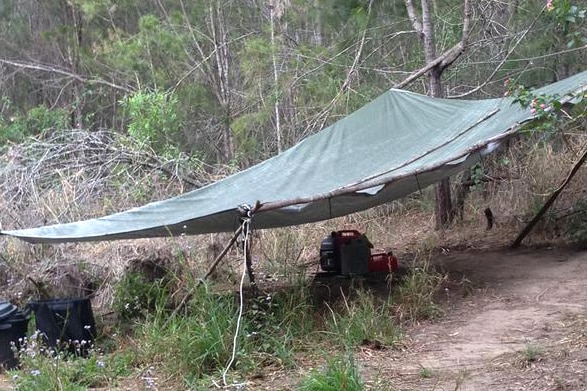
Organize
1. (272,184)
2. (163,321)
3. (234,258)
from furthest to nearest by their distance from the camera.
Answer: (234,258)
(272,184)
(163,321)

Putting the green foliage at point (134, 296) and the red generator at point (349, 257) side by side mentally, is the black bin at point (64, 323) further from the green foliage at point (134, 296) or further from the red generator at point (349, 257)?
the red generator at point (349, 257)

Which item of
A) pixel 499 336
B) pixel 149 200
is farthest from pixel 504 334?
pixel 149 200

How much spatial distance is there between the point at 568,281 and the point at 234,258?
3456 mm

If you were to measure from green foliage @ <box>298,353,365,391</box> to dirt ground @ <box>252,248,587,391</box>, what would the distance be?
19cm

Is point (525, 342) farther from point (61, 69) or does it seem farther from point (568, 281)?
point (61, 69)

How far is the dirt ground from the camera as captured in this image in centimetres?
426

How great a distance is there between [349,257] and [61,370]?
307 cm

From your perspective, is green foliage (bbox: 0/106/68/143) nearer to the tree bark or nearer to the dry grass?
the dry grass

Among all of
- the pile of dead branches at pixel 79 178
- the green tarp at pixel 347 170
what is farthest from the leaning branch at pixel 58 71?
the green tarp at pixel 347 170

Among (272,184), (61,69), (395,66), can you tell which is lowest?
(272,184)

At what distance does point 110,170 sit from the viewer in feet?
28.3

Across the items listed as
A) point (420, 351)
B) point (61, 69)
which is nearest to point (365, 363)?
point (420, 351)

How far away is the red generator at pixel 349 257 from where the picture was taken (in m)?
7.23

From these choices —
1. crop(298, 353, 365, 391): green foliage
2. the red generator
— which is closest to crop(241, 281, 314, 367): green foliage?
crop(298, 353, 365, 391): green foliage
